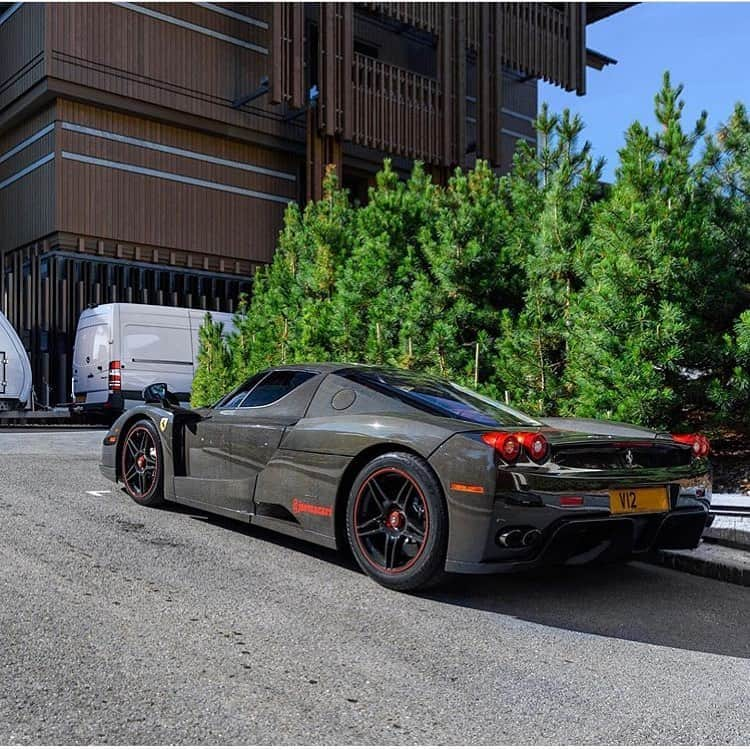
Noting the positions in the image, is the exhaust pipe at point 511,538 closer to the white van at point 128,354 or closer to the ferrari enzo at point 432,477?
the ferrari enzo at point 432,477

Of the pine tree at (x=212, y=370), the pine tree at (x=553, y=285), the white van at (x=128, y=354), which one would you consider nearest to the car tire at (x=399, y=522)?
the pine tree at (x=553, y=285)

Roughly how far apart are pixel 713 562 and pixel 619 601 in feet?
3.21

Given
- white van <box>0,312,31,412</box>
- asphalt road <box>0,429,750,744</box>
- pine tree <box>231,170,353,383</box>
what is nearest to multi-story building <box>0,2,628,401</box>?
white van <box>0,312,31,412</box>

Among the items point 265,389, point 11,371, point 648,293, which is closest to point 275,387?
point 265,389

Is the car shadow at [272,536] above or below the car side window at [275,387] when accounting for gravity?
below

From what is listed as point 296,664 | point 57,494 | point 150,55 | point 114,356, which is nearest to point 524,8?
point 150,55

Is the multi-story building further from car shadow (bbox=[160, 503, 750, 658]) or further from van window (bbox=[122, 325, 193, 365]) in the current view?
car shadow (bbox=[160, 503, 750, 658])

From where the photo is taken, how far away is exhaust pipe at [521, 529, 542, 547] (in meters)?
4.00

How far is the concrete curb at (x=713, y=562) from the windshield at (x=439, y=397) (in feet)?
4.23

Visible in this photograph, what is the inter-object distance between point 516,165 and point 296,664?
8.05 m

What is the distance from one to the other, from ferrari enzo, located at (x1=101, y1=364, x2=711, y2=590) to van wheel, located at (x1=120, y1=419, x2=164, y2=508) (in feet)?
1.64

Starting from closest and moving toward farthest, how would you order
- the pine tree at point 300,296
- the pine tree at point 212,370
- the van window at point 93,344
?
the pine tree at point 300,296 < the pine tree at point 212,370 < the van window at point 93,344

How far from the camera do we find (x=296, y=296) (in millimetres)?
12047

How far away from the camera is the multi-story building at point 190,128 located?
70.2 ft
